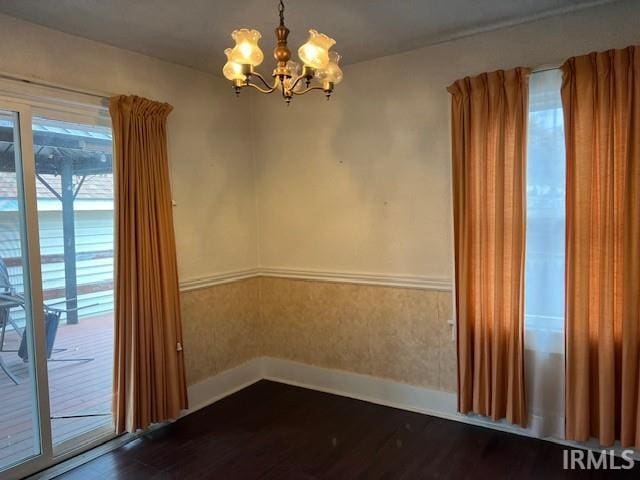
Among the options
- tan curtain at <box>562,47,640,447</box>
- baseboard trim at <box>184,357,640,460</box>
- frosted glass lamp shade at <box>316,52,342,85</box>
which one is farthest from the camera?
baseboard trim at <box>184,357,640,460</box>

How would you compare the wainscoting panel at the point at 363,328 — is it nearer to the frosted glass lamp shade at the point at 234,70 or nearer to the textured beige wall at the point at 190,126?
the textured beige wall at the point at 190,126

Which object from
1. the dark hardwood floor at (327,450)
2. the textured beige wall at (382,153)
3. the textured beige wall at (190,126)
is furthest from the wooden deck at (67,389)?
the textured beige wall at (382,153)

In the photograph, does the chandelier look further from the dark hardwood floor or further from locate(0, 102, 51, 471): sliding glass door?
the dark hardwood floor

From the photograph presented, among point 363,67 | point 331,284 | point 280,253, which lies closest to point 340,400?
point 331,284

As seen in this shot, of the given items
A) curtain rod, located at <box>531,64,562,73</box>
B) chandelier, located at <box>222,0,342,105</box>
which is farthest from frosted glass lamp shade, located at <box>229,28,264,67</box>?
curtain rod, located at <box>531,64,562,73</box>

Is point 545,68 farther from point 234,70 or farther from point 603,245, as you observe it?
point 234,70

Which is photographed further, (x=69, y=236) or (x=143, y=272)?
(x=143, y=272)

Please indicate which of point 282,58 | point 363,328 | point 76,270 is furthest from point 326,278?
point 282,58

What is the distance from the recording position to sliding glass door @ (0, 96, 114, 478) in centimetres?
254

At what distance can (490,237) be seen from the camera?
2.83 m

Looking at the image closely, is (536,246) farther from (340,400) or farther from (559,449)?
(340,400)

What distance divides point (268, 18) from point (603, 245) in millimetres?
2259

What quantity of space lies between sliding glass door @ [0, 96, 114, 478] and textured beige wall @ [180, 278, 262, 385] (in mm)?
599

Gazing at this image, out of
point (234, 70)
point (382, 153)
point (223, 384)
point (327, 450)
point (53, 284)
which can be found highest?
point (234, 70)
